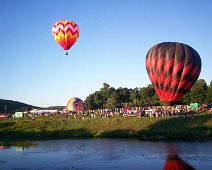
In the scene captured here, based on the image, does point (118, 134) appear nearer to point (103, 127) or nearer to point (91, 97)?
point (103, 127)

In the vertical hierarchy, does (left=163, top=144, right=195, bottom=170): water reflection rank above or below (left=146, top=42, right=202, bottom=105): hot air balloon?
below

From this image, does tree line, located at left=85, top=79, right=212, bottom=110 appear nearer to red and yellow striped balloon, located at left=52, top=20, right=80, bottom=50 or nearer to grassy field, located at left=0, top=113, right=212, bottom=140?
red and yellow striped balloon, located at left=52, top=20, right=80, bottom=50

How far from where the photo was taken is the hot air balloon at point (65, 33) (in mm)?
53062

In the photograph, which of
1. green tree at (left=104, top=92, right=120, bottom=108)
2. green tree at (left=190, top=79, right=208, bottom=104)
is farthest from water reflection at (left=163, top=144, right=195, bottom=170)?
green tree at (left=104, top=92, right=120, bottom=108)

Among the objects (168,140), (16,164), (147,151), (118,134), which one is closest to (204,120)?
(168,140)

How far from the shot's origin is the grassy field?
40.8m

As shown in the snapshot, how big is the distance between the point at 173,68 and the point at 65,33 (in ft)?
52.9

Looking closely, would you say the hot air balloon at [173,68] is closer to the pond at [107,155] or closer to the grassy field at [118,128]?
the grassy field at [118,128]

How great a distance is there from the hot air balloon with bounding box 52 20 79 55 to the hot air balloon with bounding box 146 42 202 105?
1179cm

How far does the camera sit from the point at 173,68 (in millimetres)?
47812

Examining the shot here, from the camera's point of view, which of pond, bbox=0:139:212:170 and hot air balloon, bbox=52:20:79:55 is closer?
pond, bbox=0:139:212:170

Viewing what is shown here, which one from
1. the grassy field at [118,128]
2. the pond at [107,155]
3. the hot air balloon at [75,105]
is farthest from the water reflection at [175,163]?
the hot air balloon at [75,105]

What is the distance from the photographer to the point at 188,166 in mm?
24938

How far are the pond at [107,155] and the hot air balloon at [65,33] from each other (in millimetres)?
18802
